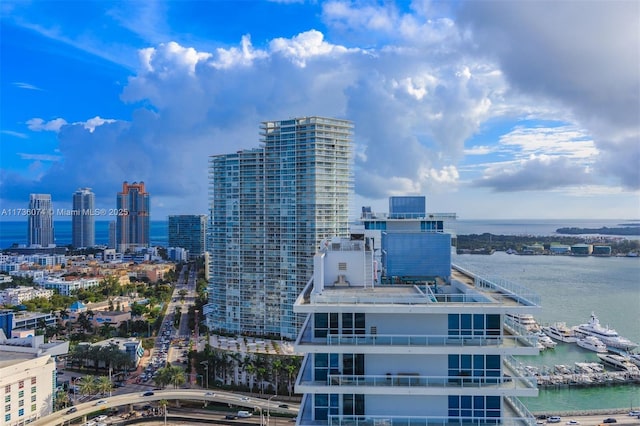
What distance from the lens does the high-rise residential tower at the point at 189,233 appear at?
82062mm

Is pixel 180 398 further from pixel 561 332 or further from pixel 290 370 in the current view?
pixel 561 332

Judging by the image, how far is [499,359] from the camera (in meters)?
5.44

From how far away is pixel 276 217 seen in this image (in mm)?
27531

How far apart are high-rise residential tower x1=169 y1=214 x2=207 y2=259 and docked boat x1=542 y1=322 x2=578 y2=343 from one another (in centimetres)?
6121

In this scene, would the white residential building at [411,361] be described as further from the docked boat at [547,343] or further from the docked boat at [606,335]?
the docked boat at [606,335]

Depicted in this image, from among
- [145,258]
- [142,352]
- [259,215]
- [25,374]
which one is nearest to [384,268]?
[25,374]

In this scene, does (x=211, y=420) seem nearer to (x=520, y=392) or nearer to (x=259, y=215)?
(x=259, y=215)

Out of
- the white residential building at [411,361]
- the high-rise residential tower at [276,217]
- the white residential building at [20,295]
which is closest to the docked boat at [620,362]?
the high-rise residential tower at [276,217]

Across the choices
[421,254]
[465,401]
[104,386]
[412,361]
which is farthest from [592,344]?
[412,361]

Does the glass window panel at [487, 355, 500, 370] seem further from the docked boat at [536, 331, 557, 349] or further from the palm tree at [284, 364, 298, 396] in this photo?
the docked boat at [536, 331, 557, 349]

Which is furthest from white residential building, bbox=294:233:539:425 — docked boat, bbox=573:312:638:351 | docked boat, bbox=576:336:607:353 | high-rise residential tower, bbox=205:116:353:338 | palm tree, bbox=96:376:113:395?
docked boat, bbox=573:312:638:351

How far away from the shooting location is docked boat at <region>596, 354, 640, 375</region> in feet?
76.0

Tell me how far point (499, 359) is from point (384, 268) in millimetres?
2983

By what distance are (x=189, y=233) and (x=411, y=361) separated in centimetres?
8163
